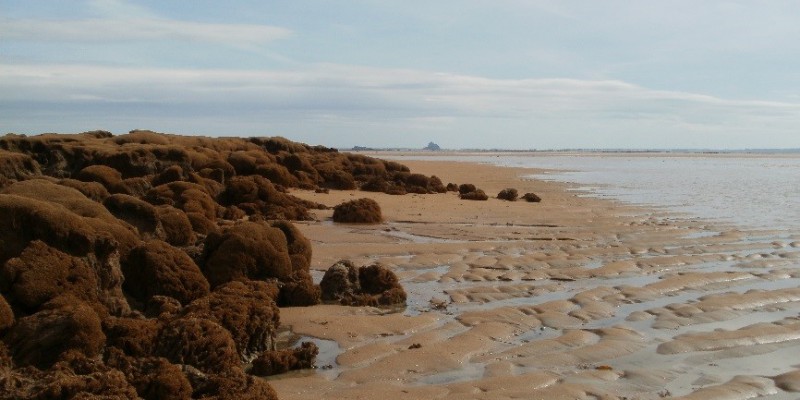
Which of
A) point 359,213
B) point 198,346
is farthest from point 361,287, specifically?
point 359,213

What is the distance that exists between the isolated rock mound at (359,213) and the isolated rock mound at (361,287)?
6.77 metres

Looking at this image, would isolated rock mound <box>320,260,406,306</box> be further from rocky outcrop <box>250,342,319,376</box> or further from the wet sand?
rocky outcrop <box>250,342,319,376</box>

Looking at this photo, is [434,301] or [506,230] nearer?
[434,301]

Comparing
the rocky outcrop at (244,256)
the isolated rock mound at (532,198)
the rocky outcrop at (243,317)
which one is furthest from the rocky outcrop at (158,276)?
the isolated rock mound at (532,198)

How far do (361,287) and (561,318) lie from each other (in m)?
2.40

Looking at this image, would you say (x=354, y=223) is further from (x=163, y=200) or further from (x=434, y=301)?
(x=434, y=301)

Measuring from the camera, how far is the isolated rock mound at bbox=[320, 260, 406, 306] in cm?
899

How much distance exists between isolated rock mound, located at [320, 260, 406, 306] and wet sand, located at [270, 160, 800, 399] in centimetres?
28

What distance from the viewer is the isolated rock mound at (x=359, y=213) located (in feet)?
53.9

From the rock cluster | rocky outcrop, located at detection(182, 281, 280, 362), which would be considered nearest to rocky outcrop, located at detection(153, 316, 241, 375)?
the rock cluster

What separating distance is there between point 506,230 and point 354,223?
309 cm

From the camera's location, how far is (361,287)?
31.0 ft

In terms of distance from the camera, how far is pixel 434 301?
9203mm

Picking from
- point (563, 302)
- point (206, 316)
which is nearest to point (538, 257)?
point (563, 302)
